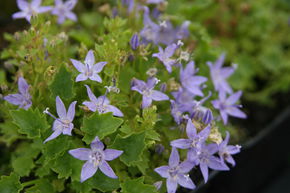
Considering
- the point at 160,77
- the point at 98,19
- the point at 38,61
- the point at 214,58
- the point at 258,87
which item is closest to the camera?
the point at 38,61

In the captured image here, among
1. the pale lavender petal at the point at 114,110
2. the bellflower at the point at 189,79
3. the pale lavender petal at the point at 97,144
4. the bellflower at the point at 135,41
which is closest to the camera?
the pale lavender petal at the point at 97,144

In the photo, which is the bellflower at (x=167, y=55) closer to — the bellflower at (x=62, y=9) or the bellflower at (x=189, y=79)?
the bellflower at (x=189, y=79)

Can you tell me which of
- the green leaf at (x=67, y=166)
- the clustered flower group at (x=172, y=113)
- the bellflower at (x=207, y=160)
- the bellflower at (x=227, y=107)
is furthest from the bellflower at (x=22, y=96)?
the bellflower at (x=227, y=107)

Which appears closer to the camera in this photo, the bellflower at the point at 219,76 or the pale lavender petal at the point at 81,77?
the pale lavender petal at the point at 81,77

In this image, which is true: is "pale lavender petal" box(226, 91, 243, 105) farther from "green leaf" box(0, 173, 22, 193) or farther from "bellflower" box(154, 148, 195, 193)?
"green leaf" box(0, 173, 22, 193)

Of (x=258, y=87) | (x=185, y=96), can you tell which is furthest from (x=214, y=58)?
(x=258, y=87)

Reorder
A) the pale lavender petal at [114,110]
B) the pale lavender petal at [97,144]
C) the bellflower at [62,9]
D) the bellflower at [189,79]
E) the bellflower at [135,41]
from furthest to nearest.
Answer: the bellflower at [62,9] → the bellflower at [189,79] → the bellflower at [135,41] → the pale lavender petal at [114,110] → the pale lavender petal at [97,144]

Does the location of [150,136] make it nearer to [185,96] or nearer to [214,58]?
[185,96]
